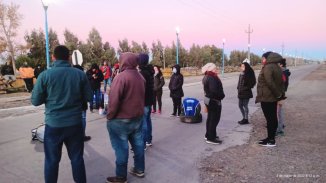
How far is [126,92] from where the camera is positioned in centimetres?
451

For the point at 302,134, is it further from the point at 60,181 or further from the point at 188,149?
the point at 60,181

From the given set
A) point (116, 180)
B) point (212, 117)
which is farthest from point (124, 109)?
point (212, 117)

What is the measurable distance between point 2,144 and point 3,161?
1.39 metres

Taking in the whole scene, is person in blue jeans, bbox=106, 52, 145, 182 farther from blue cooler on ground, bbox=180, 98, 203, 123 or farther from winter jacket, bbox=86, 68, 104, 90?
winter jacket, bbox=86, 68, 104, 90

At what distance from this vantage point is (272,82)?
6.40 metres

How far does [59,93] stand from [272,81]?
14.3ft

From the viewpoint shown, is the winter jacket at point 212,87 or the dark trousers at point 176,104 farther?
the dark trousers at point 176,104

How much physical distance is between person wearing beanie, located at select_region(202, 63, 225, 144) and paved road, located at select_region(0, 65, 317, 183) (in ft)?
1.00

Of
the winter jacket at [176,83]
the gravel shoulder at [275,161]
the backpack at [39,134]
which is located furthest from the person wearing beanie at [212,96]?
the backpack at [39,134]

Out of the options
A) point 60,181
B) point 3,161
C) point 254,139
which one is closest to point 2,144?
point 3,161

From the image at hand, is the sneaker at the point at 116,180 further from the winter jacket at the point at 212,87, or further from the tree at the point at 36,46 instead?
the tree at the point at 36,46

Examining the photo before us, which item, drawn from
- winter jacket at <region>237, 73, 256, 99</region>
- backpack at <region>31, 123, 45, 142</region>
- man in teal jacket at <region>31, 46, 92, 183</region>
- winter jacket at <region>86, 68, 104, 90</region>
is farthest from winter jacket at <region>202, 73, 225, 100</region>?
winter jacket at <region>86, 68, 104, 90</region>

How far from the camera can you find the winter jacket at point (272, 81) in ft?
21.0

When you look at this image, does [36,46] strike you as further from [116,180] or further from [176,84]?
[116,180]
